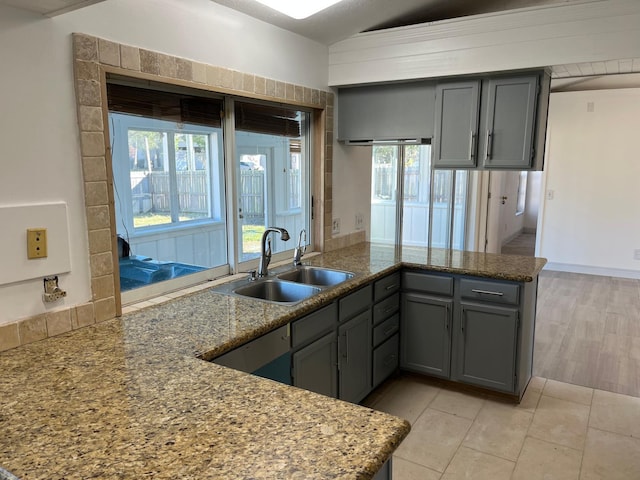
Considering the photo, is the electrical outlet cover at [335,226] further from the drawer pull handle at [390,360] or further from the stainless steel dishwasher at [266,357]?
the stainless steel dishwasher at [266,357]

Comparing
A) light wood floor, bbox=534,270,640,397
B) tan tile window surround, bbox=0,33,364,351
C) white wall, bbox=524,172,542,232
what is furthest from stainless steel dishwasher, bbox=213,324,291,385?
white wall, bbox=524,172,542,232

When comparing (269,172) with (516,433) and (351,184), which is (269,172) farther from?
(516,433)

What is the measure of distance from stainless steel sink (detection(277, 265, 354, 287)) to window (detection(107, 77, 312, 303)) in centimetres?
31

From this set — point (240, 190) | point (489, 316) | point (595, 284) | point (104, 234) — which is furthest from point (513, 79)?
point (595, 284)

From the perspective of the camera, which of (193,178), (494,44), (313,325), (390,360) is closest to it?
(313,325)

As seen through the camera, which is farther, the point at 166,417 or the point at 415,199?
the point at 415,199

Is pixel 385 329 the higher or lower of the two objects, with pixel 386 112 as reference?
lower

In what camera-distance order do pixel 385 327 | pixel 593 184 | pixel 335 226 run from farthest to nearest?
pixel 593 184
pixel 335 226
pixel 385 327

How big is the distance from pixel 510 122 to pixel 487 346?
4.66ft

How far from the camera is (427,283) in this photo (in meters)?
3.12

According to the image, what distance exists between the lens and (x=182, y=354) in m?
1.67

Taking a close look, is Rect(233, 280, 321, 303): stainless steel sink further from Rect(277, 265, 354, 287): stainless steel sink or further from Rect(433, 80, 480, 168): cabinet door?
Rect(433, 80, 480, 168): cabinet door

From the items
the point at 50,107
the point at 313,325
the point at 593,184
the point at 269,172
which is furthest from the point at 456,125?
the point at 593,184

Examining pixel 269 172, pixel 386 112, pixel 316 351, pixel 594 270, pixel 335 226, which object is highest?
pixel 386 112
